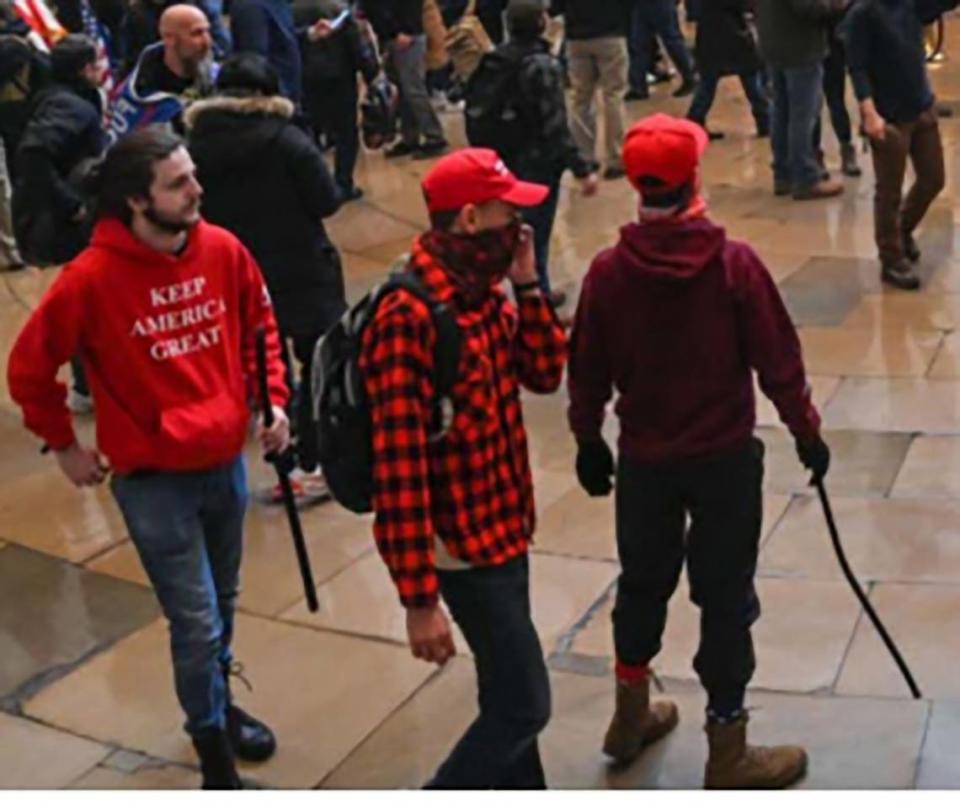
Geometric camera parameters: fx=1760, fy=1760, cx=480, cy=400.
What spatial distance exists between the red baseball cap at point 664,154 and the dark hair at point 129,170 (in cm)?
112

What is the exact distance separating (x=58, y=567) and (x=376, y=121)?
18.4 ft

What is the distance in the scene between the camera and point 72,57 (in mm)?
7426

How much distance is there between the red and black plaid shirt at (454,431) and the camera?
3.72 meters

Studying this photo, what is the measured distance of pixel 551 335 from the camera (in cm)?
407

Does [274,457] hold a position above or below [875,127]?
above

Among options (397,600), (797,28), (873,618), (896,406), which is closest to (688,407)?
(873,618)

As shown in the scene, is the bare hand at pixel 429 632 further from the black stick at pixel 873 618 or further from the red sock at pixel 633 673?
the black stick at pixel 873 618

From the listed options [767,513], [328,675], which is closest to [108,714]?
[328,675]

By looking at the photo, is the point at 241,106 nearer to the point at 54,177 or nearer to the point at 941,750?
the point at 54,177

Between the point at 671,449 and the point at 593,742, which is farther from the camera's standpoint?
the point at 593,742

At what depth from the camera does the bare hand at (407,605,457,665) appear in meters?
3.75

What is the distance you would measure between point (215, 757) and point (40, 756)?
2.83 ft

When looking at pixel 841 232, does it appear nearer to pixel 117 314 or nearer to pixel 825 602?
pixel 825 602

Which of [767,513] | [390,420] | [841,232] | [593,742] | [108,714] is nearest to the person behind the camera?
[390,420]
